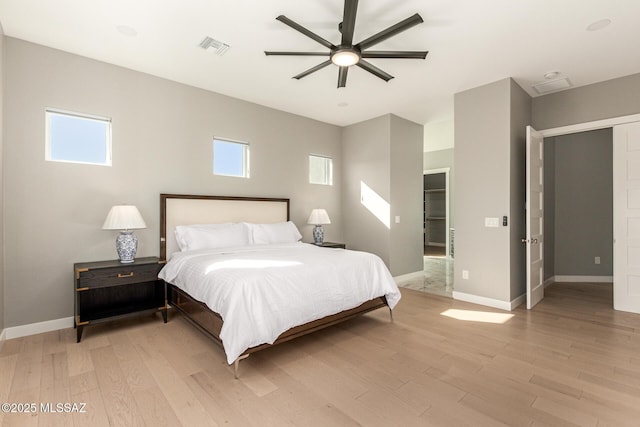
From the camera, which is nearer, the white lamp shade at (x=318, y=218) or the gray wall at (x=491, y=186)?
the gray wall at (x=491, y=186)

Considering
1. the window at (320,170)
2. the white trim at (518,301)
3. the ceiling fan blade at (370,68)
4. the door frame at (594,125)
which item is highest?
the ceiling fan blade at (370,68)

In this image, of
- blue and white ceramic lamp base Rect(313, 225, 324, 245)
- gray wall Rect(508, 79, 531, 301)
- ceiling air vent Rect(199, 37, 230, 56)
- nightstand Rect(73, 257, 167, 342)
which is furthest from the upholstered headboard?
gray wall Rect(508, 79, 531, 301)

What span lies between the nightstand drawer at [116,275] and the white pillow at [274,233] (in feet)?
4.26

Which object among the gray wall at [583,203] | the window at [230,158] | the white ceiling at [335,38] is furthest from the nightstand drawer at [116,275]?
the gray wall at [583,203]

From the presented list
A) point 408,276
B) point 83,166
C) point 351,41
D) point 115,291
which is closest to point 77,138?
point 83,166

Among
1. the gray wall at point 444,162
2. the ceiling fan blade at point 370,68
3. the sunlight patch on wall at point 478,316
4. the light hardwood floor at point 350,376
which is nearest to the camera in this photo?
the light hardwood floor at point 350,376

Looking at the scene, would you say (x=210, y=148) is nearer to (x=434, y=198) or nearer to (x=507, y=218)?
(x=507, y=218)

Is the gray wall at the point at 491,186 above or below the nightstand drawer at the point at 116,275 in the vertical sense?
above

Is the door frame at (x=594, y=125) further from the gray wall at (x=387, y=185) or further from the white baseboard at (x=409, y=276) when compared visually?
the white baseboard at (x=409, y=276)

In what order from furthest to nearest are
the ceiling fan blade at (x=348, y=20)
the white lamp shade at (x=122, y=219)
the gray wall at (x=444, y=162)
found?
the gray wall at (x=444, y=162)
the white lamp shade at (x=122, y=219)
the ceiling fan blade at (x=348, y=20)

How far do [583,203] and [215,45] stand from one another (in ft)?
20.4

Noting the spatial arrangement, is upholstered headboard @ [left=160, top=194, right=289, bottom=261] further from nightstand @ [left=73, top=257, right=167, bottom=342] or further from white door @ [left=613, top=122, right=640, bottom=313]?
white door @ [left=613, top=122, right=640, bottom=313]

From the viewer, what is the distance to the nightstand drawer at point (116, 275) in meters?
2.94

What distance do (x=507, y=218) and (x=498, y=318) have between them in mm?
→ 1210
